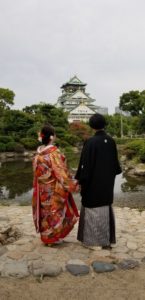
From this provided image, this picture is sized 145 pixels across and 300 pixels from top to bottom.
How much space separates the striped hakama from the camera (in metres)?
4.14

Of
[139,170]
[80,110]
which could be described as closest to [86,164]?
[139,170]

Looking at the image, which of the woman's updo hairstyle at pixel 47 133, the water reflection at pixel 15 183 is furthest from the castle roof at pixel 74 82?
the woman's updo hairstyle at pixel 47 133

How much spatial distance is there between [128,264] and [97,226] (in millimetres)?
585

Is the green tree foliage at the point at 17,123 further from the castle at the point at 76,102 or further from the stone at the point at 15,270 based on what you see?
the stone at the point at 15,270

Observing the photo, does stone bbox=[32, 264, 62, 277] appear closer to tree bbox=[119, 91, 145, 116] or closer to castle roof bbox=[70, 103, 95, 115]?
tree bbox=[119, 91, 145, 116]

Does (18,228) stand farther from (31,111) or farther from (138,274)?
(31,111)

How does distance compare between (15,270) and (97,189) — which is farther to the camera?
(97,189)

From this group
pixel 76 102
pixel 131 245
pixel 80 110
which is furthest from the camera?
pixel 76 102

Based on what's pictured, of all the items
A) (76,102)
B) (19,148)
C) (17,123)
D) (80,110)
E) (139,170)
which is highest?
(76,102)

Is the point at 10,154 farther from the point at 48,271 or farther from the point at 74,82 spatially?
the point at 74,82

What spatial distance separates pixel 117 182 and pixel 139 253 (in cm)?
1042

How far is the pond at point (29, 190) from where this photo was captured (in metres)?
10.3

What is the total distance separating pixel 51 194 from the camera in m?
4.23

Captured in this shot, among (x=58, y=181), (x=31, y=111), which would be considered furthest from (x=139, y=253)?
(x=31, y=111)
